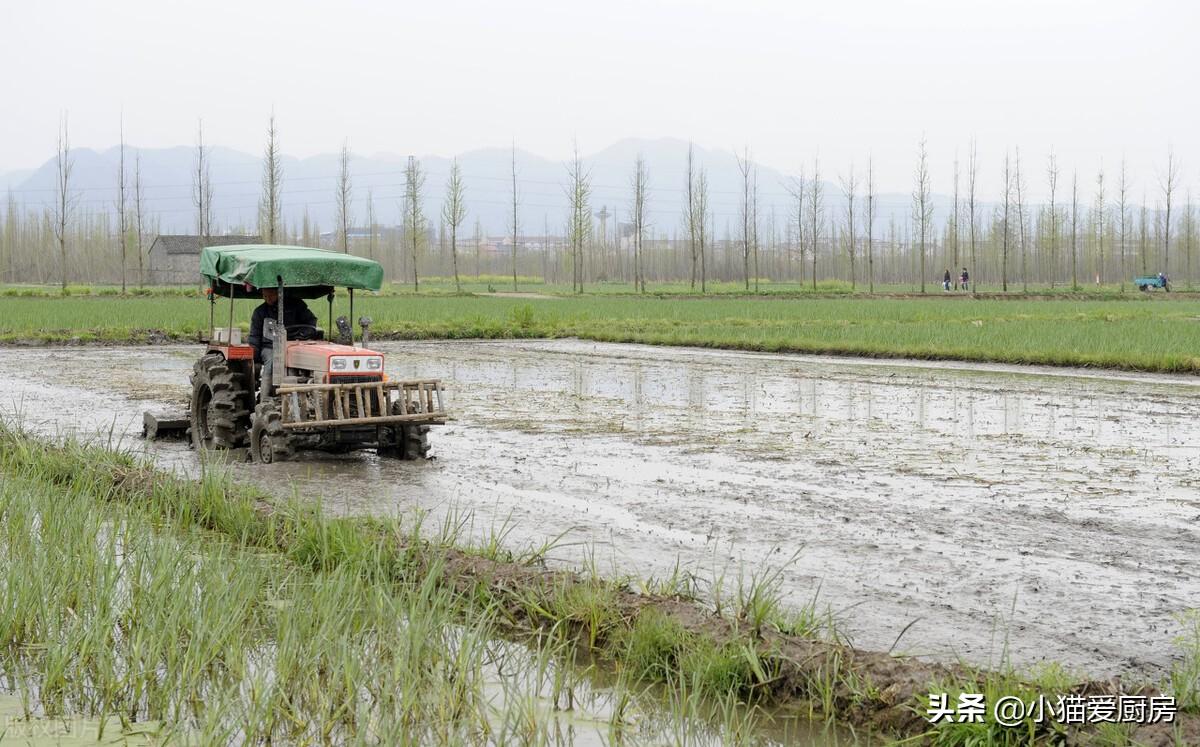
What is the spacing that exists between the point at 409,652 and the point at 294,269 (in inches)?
251

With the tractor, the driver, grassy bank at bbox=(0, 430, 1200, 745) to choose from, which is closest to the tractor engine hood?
the tractor

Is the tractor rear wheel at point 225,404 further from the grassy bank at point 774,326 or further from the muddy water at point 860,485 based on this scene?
the grassy bank at point 774,326

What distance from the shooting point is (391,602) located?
16.4 feet

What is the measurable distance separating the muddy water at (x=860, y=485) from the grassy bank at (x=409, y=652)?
1.74ft

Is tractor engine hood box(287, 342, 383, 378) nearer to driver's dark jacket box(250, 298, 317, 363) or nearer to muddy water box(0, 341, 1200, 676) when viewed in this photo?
driver's dark jacket box(250, 298, 317, 363)

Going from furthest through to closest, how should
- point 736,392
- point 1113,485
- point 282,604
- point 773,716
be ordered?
point 736,392, point 1113,485, point 282,604, point 773,716

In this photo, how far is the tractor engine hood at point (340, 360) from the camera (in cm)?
1028

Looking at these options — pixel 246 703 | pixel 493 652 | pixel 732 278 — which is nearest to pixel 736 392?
pixel 493 652

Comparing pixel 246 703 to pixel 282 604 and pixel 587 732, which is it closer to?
pixel 282 604

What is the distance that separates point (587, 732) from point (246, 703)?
1277mm

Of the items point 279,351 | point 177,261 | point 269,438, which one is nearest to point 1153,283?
point 177,261

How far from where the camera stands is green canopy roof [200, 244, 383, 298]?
10.3 m

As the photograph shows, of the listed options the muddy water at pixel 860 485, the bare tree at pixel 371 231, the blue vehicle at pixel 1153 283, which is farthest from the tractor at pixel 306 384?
the bare tree at pixel 371 231

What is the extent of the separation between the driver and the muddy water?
1194 millimetres
